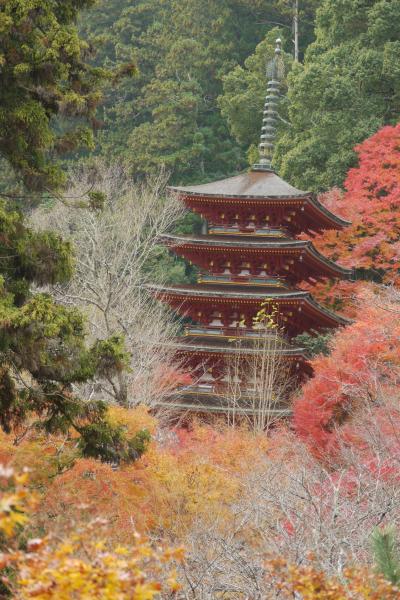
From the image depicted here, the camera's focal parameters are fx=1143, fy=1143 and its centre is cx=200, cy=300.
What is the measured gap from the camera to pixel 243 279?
27.9 meters

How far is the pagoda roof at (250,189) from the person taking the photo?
2755cm

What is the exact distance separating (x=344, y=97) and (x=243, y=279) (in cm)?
952

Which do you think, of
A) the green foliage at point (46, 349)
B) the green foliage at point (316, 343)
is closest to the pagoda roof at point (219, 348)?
the green foliage at point (316, 343)

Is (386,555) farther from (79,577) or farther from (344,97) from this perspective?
(344,97)

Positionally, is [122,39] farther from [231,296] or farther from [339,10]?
[231,296]

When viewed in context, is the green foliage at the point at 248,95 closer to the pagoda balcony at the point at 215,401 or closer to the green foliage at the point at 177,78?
the green foliage at the point at 177,78

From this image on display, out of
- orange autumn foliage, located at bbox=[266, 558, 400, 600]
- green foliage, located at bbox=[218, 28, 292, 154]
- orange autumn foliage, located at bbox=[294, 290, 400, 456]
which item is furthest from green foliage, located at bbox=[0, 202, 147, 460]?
green foliage, located at bbox=[218, 28, 292, 154]

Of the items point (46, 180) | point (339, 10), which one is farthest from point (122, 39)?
point (46, 180)

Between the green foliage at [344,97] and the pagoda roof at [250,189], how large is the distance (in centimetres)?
641

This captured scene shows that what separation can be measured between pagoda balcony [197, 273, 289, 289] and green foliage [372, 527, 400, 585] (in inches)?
836

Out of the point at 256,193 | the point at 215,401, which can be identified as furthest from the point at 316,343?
the point at 256,193

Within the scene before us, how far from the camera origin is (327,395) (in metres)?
22.4

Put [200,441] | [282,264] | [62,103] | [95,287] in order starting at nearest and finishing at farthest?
[62,103], [200,441], [95,287], [282,264]

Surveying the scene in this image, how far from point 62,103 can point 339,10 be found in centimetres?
2667
